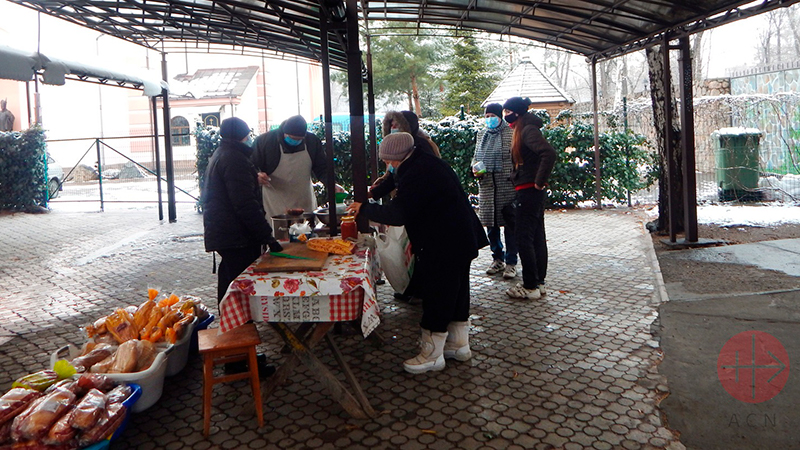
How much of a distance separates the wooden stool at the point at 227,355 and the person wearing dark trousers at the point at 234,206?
0.73 m

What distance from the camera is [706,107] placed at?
45.5ft

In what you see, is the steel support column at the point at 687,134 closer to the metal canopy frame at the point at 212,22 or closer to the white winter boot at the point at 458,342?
the metal canopy frame at the point at 212,22

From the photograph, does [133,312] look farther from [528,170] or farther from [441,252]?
[528,170]

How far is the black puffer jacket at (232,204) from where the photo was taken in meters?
4.24

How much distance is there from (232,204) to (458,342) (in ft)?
6.27

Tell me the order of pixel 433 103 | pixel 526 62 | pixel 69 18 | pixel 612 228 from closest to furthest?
pixel 69 18, pixel 612 228, pixel 526 62, pixel 433 103

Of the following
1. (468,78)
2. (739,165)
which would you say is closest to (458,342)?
(739,165)

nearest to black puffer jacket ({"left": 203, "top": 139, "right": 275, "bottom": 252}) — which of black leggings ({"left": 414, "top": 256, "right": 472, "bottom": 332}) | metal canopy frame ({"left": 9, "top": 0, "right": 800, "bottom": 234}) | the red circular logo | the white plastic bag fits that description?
metal canopy frame ({"left": 9, "top": 0, "right": 800, "bottom": 234})

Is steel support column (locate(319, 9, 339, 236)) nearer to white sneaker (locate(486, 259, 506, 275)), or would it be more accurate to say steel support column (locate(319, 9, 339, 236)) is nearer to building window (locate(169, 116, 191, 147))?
white sneaker (locate(486, 259, 506, 275))

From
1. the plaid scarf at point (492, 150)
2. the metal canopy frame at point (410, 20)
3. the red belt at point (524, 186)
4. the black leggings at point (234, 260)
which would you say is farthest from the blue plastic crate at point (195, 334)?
the plaid scarf at point (492, 150)

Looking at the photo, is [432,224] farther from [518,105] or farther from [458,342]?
[518,105]

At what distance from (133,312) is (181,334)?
50 cm

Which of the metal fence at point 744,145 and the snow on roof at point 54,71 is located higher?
the snow on roof at point 54,71

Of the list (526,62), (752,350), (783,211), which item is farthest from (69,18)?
(526,62)
